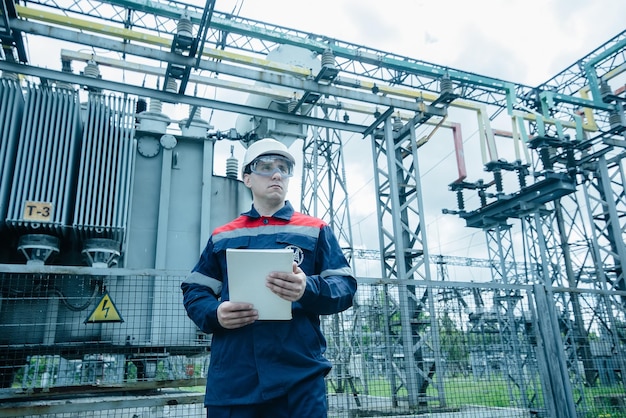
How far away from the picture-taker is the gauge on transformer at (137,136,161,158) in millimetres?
7996

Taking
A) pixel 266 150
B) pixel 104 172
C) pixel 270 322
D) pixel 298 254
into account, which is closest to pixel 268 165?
pixel 266 150

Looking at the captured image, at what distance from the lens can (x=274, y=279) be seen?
1730 millimetres

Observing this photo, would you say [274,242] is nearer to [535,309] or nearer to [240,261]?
[240,261]

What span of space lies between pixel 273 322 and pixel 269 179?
0.78 meters

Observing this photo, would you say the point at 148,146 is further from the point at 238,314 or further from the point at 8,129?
the point at 238,314

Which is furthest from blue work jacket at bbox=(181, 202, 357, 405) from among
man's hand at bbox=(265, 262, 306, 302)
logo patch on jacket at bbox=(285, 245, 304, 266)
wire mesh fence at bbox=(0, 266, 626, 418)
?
wire mesh fence at bbox=(0, 266, 626, 418)

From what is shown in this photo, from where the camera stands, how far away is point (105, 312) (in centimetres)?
441

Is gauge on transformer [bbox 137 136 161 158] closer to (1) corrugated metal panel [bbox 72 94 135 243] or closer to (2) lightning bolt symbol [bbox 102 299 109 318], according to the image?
(1) corrugated metal panel [bbox 72 94 135 243]

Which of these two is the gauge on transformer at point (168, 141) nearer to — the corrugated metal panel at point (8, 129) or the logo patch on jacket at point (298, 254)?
the corrugated metal panel at point (8, 129)

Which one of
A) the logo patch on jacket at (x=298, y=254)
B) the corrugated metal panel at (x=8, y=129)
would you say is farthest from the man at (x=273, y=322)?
the corrugated metal panel at (x=8, y=129)

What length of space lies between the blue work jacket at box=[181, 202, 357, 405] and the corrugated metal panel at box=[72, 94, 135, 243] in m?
5.07

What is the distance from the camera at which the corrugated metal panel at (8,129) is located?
6.36m

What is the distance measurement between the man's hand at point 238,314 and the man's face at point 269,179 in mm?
702

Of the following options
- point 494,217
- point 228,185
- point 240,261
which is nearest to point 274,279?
point 240,261
